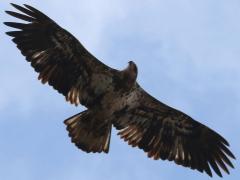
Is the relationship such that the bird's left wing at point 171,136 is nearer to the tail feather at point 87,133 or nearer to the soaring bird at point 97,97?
the soaring bird at point 97,97

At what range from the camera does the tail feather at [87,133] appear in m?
21.4

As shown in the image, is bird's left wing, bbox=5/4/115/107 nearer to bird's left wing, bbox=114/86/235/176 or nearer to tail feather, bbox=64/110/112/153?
tail feather, bbox=64/110/112/153

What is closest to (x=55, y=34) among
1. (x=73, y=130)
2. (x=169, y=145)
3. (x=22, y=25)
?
(x=22, y=25)

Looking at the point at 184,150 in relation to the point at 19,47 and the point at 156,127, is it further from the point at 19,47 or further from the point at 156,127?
the point at 19,47

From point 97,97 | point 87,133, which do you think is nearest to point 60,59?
point 97,97

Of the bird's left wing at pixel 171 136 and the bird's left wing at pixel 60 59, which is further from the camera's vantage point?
the bird's left wing at pixel 171 136

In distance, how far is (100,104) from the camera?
21.5 metres

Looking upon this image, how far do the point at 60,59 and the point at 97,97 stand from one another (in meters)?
1.17

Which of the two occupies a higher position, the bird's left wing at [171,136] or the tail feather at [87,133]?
the bird's left wing at [171,136]

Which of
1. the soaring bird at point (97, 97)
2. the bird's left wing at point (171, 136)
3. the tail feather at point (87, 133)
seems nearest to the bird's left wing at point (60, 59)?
the soaring bird at point (97, 97)

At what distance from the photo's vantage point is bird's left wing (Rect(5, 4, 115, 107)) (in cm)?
2136

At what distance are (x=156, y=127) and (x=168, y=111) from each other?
1.76ft

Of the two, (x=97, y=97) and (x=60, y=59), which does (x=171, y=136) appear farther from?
(x=60, y=59)

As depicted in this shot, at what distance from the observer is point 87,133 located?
21.5 meters
